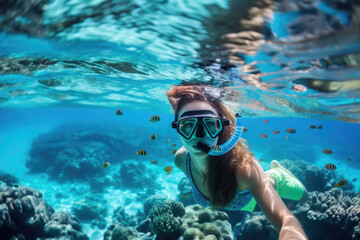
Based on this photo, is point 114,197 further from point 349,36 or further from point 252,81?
point 349,36

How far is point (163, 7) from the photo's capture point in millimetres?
4180

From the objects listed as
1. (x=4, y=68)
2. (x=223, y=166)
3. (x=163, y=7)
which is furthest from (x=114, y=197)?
(x=163, y=7)

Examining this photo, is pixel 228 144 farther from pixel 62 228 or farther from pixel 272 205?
pixel 62 228

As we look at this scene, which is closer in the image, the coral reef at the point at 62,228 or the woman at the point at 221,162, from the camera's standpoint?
the woman at the point at 221,162

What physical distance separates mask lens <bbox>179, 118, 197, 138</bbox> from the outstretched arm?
129 cm

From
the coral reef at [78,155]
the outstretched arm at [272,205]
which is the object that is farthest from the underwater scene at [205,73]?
the coral reef at [78,155]

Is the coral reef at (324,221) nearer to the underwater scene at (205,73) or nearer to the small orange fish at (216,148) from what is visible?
the underwater scene at (205,73)

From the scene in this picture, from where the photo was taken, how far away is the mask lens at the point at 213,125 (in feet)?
12.8

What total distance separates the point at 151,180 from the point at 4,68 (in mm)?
14291

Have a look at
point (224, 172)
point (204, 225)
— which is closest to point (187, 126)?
point (224, 172)

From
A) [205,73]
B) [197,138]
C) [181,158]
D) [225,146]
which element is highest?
[205,73]

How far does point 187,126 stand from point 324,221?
28.3 feet

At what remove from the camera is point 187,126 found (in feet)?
13.1

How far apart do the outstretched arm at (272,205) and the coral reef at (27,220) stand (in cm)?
834
